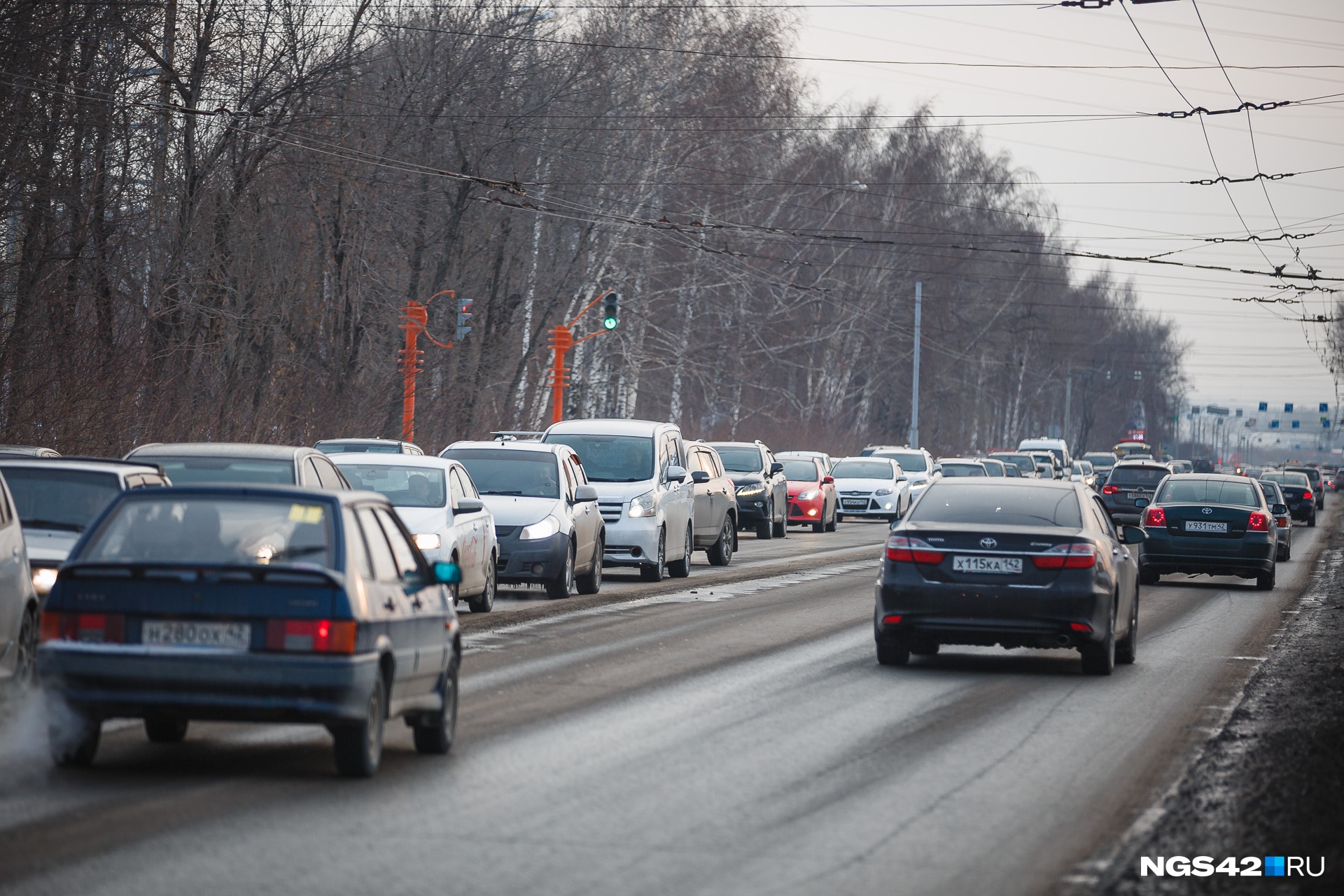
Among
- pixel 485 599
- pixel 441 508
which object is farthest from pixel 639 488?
pixel 441 508

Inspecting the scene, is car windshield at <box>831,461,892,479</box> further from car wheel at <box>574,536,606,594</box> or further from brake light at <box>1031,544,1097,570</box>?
brake light at <box>1031,544,1097,570</box>

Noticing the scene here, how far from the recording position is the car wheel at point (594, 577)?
21719 millimetres

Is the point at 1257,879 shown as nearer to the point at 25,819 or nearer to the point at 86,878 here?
the point at 86,878

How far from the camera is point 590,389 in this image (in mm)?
62312

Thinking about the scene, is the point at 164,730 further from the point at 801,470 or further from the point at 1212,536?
the point at 801,470

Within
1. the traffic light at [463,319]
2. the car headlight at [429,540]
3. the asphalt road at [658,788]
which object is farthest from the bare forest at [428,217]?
the asphalt road at [658,788]

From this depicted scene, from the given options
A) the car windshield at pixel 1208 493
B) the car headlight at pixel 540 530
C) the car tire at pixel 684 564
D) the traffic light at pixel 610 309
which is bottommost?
the car tire at pixel 684 564

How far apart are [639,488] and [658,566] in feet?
3.48

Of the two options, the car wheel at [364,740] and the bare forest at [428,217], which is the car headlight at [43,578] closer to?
the car wheel at [364,740]

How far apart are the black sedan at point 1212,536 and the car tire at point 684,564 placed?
630 centimetres

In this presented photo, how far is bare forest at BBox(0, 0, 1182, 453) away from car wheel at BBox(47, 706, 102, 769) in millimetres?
18321

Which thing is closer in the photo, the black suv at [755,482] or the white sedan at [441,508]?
the white sedan at [441,508]

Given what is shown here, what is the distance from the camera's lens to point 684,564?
25656 millimetres

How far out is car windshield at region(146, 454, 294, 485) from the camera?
14914mm
